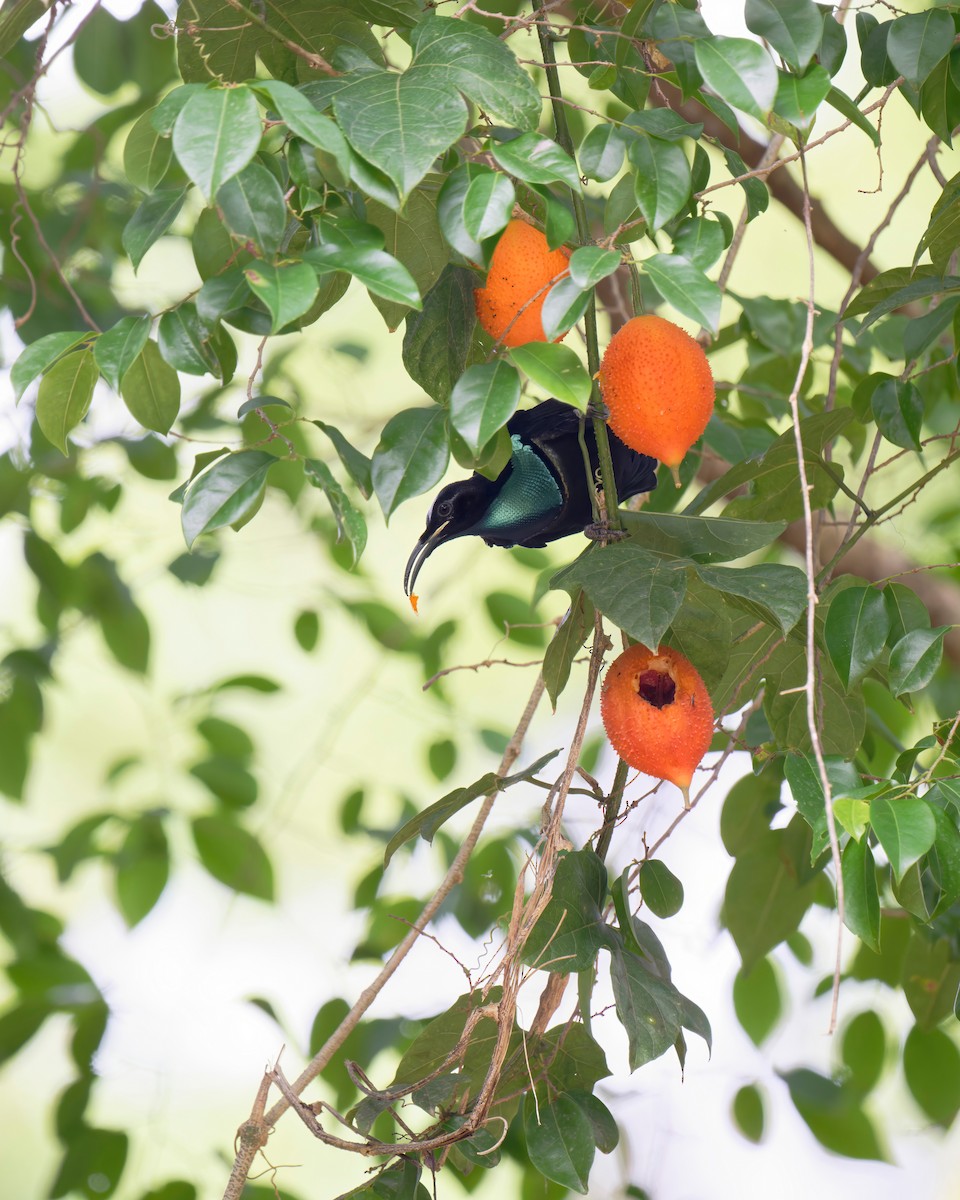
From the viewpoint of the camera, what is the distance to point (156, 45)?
105 centimetres

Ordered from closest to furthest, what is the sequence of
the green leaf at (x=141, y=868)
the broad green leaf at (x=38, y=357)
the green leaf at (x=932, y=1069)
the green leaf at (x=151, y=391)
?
the broad green leaf at (x=38, y=357)
the green leaf at (x=151, y=391)
the green leaf at (x=932, y=1069)
the green leaf at (x=141, y=868)

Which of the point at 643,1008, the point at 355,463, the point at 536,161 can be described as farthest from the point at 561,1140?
the point at 536,161

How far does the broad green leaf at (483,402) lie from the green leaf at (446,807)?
214 millimetres

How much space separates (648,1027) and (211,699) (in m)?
0.75

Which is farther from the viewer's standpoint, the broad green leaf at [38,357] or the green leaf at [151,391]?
the green leaf at [151,391]

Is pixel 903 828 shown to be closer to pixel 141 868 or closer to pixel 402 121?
pixel 402 121

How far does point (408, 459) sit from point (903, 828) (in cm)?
22

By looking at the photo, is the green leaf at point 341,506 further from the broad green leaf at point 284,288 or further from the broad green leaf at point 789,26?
the broad green leaf at point 789,26

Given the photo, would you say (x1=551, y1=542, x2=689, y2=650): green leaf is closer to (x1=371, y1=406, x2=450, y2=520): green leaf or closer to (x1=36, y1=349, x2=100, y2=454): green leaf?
(x1=371, y1=406, x2=450, y2=520): green leaf

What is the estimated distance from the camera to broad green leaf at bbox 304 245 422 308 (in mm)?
375

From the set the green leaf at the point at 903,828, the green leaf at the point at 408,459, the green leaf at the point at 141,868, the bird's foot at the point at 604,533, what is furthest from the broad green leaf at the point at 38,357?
the green leaf at the point at 141,868

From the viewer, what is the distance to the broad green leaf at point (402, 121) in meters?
0.36

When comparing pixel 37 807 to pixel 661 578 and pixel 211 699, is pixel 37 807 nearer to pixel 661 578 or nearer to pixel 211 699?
pixel 211 699

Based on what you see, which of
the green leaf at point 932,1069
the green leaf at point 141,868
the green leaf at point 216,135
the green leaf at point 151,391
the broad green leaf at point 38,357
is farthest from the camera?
the green leaf at point 141,868
